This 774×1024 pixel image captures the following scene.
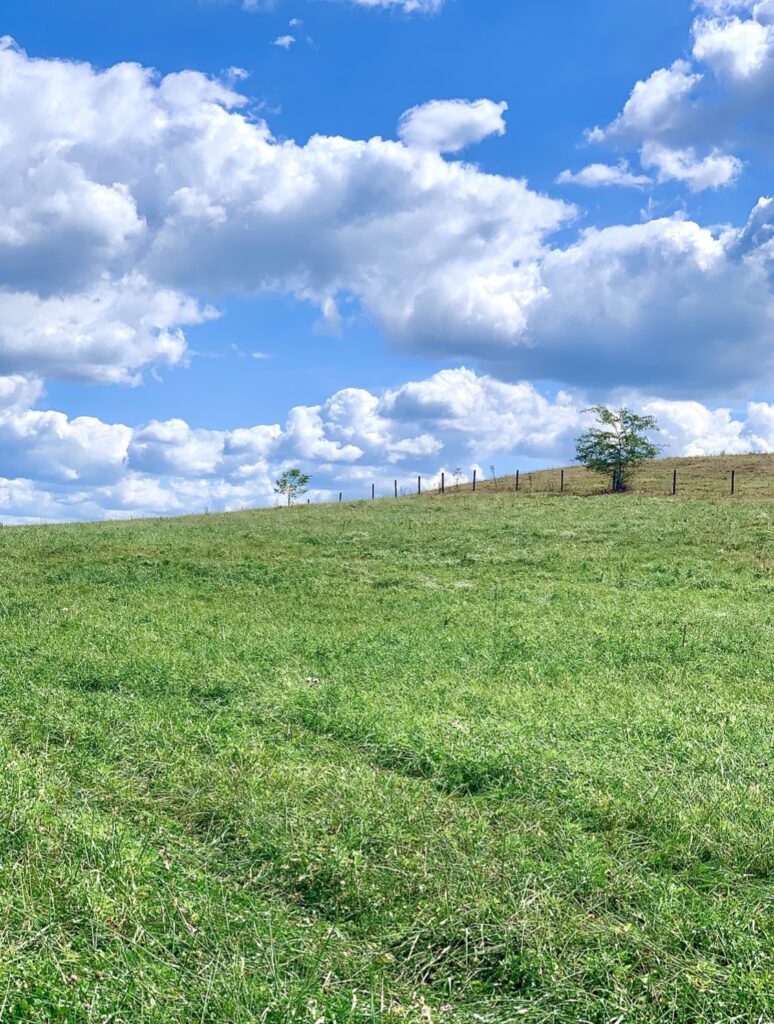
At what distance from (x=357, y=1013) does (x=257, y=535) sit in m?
34.2

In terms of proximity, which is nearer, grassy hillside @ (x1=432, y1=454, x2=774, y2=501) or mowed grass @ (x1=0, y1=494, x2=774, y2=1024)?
mowed grass @ (x1=0, y1=494, x2=774, y2=1024)

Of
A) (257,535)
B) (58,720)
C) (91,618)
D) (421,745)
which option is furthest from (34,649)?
(257,535)

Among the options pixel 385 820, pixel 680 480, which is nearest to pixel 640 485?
pixel 680 480

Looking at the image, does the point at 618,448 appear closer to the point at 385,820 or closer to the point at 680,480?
the point at 680,480

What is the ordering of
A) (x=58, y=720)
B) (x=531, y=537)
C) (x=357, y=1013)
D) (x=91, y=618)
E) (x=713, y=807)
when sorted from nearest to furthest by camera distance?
(x=357, y=1013) < (x=713, y=807) < (x=58, y=720) < (x=91, y=618) < (x=531, y=537)

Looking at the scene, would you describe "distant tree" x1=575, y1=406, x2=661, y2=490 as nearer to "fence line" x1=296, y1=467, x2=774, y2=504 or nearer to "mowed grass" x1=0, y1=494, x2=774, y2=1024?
"fence line" x1=296, y1=467, x2=774, y2=504

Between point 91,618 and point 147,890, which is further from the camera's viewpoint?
point 91,618

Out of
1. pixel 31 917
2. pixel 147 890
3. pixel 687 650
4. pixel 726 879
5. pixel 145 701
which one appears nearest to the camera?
pixel 31 917

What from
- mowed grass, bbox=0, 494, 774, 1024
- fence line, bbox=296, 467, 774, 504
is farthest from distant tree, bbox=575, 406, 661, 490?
mowed grass, bbox=0, 494, 774, 1024

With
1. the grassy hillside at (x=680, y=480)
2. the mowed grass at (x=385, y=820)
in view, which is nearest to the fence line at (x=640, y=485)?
the grassy hillside at (x=680, y=480)

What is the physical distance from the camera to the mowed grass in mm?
5121

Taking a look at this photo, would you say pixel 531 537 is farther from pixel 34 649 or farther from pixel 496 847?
pixel 496 847

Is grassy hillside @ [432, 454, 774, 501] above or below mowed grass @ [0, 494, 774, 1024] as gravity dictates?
above

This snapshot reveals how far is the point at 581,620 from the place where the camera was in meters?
19.0
